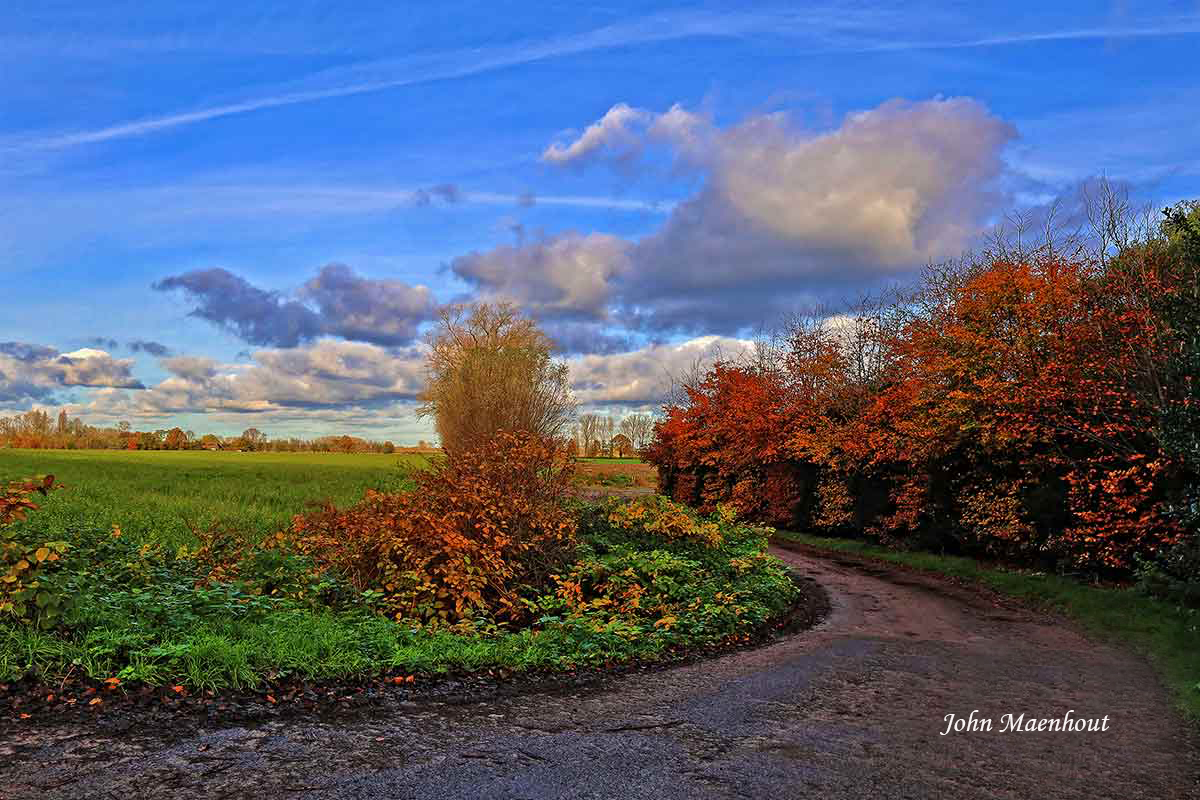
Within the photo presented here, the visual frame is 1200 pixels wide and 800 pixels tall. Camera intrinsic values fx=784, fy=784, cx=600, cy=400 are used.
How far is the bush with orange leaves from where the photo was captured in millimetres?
10297

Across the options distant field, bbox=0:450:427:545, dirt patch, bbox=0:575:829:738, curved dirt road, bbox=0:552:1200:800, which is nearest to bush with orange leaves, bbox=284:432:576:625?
dirt patch, bbox=0:575:829:738

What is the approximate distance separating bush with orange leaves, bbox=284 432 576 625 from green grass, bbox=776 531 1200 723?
7822mm

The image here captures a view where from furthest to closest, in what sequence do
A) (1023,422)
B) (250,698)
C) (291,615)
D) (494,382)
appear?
(494,382) → (1023,422) → (291,615) → (250,698)

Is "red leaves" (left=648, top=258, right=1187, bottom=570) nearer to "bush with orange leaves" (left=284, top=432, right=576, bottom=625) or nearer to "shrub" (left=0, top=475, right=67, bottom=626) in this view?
"bush with orange leaves" (left=284, top=432, right=576, bottom=625)

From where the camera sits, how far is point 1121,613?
1234 cm

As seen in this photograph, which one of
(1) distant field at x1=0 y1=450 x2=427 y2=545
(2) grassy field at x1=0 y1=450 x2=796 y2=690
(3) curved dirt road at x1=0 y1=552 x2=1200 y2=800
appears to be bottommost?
(3) curved dirt road at x1=0 y1=552 x2=1200 y2=800

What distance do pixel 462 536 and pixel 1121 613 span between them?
407 inches

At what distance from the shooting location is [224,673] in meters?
6.96

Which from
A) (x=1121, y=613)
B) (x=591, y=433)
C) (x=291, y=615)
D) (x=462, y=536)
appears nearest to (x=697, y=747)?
(x=291, y=615)

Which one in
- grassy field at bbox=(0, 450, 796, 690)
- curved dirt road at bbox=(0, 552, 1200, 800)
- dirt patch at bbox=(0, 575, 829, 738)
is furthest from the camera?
grassy field at bbox=(0, 450, 796, 690)

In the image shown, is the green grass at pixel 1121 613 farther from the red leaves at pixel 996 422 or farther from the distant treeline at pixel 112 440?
the distant treeline at pixel 112 440

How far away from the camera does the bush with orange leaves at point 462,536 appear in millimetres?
10297

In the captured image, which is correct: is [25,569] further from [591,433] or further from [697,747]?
[591,433]

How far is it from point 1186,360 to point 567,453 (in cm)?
919
